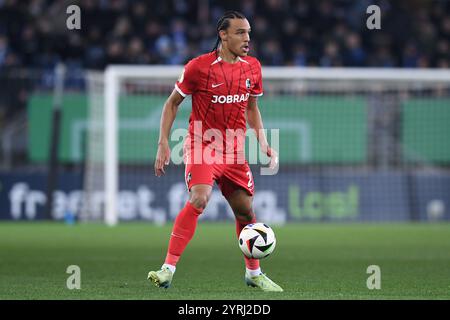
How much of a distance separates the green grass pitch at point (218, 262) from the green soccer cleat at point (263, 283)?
85mm

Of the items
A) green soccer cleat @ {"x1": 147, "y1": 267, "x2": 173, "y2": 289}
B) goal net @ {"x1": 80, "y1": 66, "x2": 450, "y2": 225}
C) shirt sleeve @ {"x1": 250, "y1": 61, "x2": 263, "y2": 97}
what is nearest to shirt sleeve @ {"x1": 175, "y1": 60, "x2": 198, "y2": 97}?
shirt sleeve @ {"x1": 250, "y1": 61, "x2": 263, "y2": 97}

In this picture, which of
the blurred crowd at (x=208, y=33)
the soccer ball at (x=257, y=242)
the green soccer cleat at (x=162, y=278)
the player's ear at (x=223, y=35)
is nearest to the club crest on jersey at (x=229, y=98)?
the player's ear at (x=223, y=35)

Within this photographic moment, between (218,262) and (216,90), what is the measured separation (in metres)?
2.87

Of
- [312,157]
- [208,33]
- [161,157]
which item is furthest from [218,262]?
[208,33]

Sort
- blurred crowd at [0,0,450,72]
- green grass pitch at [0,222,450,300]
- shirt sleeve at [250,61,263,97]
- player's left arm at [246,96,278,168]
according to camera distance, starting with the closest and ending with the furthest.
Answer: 1. green grass pitch at [0,222,450,300]
2. shirt sleeve at [250,61,263,97]
3. player's left arm at [246,96,278,168]
4. blurred crowd at [0,0,450,72]

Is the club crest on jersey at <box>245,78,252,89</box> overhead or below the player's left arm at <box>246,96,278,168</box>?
overhead

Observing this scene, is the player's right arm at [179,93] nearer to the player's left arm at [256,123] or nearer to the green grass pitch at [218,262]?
the player's left arm at [256,123]

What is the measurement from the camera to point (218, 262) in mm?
10266

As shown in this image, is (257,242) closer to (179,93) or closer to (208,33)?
(179,93)

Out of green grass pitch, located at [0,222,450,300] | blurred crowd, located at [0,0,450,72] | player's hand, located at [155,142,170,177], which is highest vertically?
blurred crowd, located at [0,0,450,72]

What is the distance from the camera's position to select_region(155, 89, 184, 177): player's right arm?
765 cm

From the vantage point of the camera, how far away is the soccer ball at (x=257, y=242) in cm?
764

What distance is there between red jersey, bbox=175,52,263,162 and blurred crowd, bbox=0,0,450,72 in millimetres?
12754

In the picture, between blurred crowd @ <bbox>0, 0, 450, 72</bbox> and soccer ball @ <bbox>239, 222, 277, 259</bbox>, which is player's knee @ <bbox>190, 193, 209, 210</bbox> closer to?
soccer ball @ <bbox>239, 222, 277, 259</bbox>
